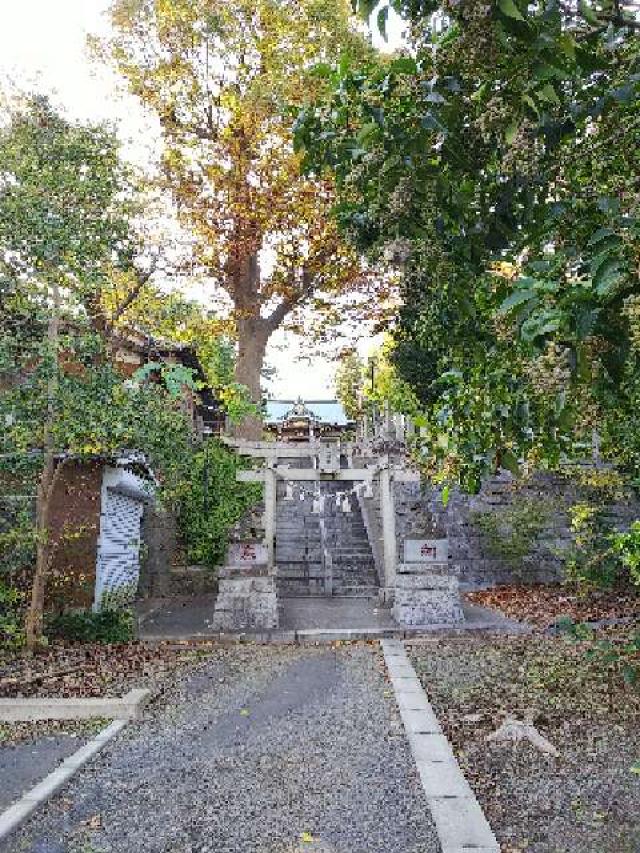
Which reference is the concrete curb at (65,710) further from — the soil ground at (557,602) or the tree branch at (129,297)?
the soil ground at (557,602)

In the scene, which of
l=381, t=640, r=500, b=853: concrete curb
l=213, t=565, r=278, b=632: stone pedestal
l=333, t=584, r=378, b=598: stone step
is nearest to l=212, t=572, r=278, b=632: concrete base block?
l=213, t=565, r=278, b=632: stone pedestal

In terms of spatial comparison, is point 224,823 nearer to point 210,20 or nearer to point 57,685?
point 57,685

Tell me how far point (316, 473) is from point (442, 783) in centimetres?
882

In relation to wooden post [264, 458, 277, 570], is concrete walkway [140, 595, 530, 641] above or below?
below

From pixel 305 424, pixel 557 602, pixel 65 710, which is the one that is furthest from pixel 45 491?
pixel 305 424

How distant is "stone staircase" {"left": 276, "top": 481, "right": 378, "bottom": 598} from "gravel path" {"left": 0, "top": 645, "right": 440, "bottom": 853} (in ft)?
24.0

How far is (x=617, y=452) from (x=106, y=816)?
6197 mm

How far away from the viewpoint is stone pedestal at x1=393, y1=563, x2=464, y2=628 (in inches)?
452

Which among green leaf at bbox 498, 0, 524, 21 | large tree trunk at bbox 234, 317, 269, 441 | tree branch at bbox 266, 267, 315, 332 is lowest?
green leaf at bbox 498, 0, 524, 21

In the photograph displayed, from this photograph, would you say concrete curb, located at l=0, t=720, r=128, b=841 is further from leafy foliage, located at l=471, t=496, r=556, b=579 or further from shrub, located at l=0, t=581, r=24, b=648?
leafy foliage, located at l=471, t=496, r=556, b=579

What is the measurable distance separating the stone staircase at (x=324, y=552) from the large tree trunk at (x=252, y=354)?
2.78m

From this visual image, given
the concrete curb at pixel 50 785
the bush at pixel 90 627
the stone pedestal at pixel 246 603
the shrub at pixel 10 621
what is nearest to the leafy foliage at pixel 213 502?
the stone pedestal at pixel 246 603

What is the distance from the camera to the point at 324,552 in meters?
16.2

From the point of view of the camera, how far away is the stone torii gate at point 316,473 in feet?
42.7
